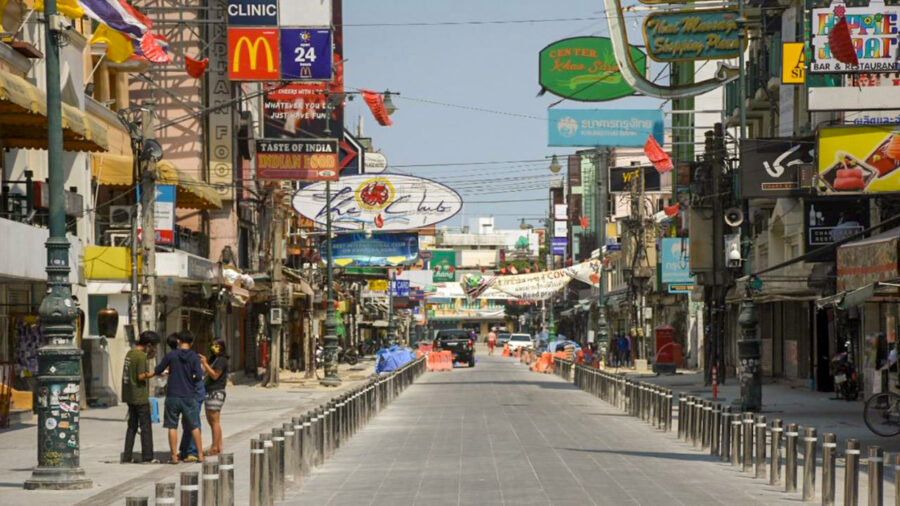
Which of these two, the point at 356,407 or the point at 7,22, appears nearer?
the point at 356,407

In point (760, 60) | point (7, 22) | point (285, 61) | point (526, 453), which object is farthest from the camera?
point (760, 60)

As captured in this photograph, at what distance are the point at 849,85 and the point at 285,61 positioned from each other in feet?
71.8

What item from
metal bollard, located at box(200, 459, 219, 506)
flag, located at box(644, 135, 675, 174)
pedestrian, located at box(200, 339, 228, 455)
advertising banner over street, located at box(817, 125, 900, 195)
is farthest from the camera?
flag, located at box(644, 135, 675, 174)

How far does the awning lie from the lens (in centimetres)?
2412

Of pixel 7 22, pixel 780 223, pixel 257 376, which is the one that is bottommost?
pixel 257 376

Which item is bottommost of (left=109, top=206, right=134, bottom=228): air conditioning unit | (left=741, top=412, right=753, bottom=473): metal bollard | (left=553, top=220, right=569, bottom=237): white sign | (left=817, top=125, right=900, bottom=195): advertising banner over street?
(left=741, top=412, right=753, bottom=473): metal bollard

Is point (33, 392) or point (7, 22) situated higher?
point (7, 22)

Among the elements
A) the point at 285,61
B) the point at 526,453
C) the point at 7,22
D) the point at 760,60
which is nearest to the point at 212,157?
the point at 285,61

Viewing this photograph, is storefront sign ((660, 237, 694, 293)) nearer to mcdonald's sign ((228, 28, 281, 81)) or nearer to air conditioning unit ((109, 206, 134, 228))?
mcdonald's sign ((228, 28, 281, 81))

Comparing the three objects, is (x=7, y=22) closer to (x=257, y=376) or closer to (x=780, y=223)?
(x=780, y=223)

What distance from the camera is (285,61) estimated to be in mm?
47500

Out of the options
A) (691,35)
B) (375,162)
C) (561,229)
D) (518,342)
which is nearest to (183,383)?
(691,35)

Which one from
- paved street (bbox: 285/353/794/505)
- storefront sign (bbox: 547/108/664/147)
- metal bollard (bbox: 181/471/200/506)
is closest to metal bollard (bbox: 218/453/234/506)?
metal bollard (bbox: 181/471/200/506)

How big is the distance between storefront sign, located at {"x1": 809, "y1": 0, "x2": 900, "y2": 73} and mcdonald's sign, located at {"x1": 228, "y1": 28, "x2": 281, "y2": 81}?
2204 cm
